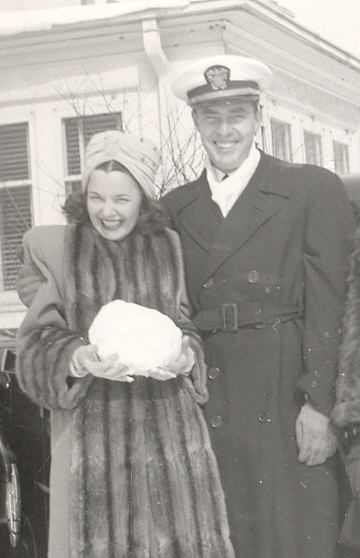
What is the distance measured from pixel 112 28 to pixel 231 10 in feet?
2.68

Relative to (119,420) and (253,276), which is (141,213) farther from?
(119,420)

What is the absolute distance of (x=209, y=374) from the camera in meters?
2.85

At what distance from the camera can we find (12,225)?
17.9 ft

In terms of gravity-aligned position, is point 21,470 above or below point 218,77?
below

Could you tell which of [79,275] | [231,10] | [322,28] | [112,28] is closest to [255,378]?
[79,275]

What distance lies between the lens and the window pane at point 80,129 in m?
5.64

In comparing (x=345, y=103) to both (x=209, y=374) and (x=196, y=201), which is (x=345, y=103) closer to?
(x=196, y=201)

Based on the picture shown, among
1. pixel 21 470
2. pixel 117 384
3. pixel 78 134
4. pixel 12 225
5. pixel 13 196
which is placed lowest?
pixel 21 470

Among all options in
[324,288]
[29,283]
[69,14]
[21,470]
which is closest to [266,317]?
[324,288]

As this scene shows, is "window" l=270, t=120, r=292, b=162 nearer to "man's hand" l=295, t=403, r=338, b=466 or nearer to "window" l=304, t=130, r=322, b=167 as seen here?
"window" l=304, t=130, r=322, b=167

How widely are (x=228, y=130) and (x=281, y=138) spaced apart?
90.0 inches

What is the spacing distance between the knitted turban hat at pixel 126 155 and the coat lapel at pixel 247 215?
0.32 m

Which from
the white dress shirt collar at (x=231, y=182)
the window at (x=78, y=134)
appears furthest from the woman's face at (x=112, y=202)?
the window at (x=78, y=134)

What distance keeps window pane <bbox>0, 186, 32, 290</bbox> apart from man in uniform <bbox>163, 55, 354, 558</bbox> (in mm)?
2543
